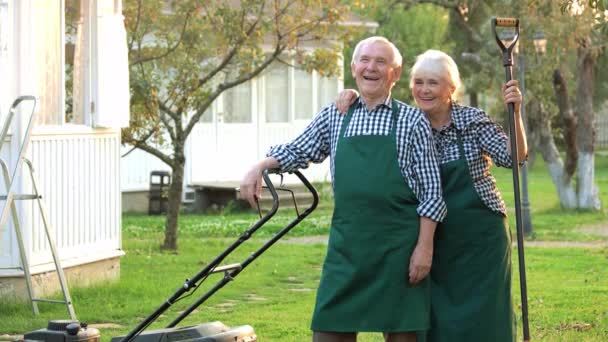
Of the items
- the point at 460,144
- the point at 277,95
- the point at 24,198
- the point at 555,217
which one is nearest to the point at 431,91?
the point at 460,144

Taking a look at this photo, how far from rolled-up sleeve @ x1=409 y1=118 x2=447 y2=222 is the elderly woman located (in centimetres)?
33

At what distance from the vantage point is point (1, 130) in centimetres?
992

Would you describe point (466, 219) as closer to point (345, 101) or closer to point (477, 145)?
point (477, 145)

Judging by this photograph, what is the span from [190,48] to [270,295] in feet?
16.2

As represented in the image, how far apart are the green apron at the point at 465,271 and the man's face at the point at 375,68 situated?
21.8 inches

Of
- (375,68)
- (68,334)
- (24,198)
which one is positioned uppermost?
(375,68)

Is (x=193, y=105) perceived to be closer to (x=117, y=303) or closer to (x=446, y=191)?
(x=117, y=303)

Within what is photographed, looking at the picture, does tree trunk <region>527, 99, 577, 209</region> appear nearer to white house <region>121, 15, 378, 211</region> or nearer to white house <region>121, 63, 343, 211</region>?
white house <region>121, 15, 378, 211</region>

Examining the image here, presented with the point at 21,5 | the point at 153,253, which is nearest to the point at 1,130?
the point at 21,5

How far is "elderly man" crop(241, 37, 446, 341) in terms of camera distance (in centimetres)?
576

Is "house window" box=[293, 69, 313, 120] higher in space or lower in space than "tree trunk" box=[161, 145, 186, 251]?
higher

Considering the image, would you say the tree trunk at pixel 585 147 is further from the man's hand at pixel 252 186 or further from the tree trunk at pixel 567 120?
the man's hand at pixel 252 186

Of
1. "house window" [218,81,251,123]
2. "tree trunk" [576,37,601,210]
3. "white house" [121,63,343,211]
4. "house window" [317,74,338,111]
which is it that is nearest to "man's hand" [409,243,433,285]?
"tree trunk" [576,37,601,210]

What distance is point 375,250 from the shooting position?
5750mm
